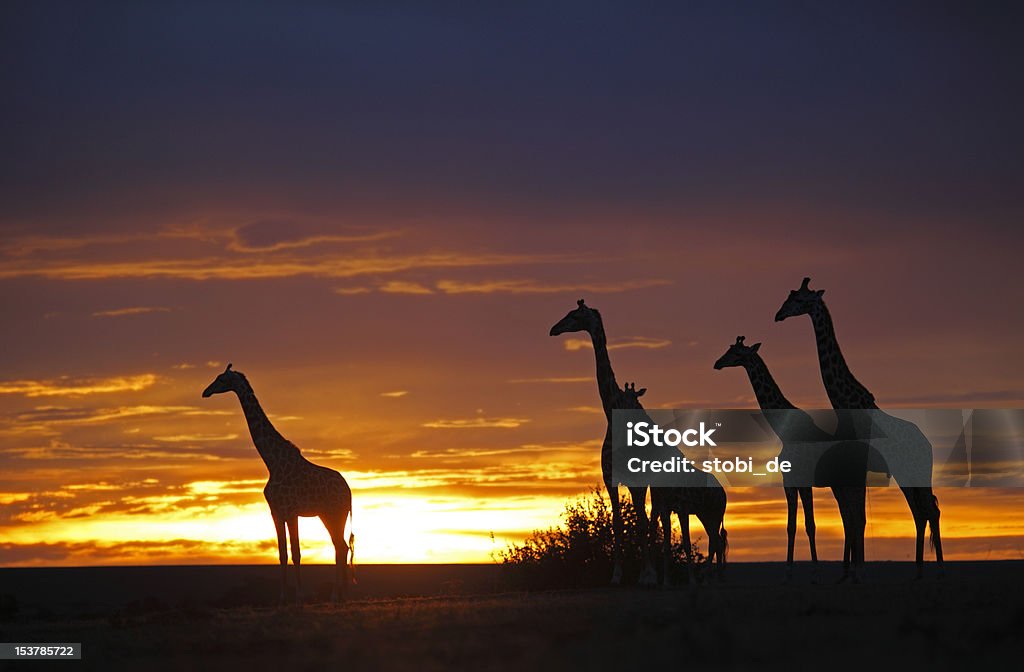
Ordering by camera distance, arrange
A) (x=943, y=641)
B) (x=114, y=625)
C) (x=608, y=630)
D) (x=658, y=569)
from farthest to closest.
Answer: (x=658, y=569), (x=114, y=625), (x=608, y=630), (x=943, y=641)

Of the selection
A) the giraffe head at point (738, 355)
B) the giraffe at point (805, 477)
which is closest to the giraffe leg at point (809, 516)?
the giraffe at point (805, 477)

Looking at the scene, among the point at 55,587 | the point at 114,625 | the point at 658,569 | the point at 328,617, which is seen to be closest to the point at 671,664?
the point at 328,617

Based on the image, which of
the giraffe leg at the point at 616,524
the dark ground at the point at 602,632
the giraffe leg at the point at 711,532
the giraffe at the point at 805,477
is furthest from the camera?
the giraffe leg at the point at 711,532

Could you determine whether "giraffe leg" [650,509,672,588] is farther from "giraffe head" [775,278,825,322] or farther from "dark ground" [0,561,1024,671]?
"giraffe head" [775,278,825,322]

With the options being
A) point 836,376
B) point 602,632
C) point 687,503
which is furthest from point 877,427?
point 602,632

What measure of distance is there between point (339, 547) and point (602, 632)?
11.6m

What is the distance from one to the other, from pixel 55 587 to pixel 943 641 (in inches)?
2631

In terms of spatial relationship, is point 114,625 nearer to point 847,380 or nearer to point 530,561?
point 530,561

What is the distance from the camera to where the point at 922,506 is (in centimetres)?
2822

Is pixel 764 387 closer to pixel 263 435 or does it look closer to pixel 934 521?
pixel 934 521

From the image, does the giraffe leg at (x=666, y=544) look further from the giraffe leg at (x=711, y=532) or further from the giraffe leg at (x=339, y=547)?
the giraffe leg at (x=339, y=547)

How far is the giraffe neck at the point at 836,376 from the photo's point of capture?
2853 centimetres

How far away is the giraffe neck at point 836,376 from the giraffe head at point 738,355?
1.39 metres

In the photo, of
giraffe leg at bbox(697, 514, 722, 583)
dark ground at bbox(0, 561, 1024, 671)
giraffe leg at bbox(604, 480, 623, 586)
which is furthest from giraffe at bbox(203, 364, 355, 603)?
giraffe leg at bbox(697, 514, 722, 583)
